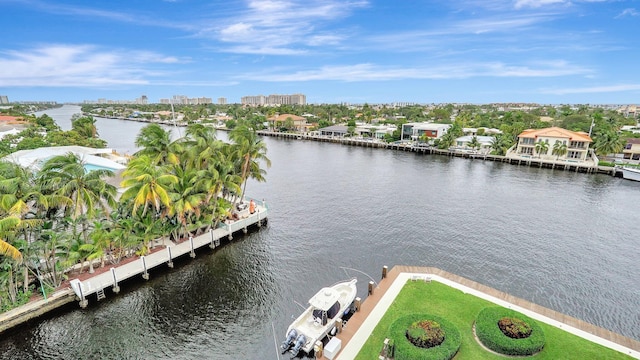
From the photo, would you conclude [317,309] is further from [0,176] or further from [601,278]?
[601,278]

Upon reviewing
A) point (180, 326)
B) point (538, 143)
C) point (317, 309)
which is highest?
point (538, 143)

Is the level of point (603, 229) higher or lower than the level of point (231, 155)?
lower

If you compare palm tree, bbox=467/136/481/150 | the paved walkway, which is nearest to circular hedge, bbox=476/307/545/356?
the paved walkway

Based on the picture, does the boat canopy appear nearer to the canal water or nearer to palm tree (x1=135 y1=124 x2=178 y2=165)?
the canal water

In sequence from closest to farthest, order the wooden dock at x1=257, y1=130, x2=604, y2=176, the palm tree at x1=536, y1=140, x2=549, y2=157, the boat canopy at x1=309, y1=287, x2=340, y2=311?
the boat canopy at x1=309, y1=287, x2=340, y2=311 < the wooden dock at x1=257, y1=130, x2=604, y2=176 < the palm tree at x1=536, y1=140, x2=549, y2=157

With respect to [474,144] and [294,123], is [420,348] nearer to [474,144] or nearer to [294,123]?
[474,144]

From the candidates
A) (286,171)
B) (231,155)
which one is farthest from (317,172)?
(231,155)
